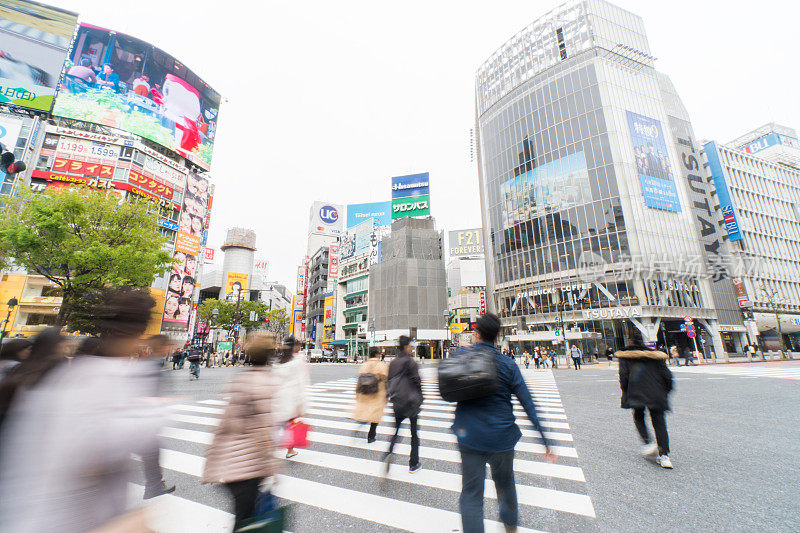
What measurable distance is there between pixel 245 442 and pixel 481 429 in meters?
1.78

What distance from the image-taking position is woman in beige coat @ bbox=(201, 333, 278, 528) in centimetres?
230

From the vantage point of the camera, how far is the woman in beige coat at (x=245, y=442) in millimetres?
2299

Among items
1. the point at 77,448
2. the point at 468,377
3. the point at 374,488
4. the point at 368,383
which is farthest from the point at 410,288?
the point at 77,448

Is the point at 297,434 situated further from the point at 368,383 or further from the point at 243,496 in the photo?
the point at 243,496

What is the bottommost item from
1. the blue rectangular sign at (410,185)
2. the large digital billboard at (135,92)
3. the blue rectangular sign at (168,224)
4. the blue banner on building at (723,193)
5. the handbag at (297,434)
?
the handbag at (297,434)

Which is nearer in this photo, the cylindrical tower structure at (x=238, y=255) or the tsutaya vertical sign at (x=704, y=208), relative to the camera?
the tsutaya vertical sign at (x=704, y=208)

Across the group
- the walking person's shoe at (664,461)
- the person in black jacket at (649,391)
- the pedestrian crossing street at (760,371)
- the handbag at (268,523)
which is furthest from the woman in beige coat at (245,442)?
the pedestrian crossing street at (760,371)

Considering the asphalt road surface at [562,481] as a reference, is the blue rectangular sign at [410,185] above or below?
above

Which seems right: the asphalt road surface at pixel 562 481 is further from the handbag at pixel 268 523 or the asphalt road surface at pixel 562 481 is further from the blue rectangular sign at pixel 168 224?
the blue rectangular sign at pixel 168 224

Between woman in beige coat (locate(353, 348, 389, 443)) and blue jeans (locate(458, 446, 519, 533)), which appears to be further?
woman in beige coat (locate(353, 348, 389, 443))

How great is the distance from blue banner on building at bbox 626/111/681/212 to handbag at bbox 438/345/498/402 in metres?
44.6

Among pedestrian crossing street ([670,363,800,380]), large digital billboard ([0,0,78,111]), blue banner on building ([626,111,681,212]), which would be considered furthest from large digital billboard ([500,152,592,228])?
large digital billboard ([0,0,78,111])

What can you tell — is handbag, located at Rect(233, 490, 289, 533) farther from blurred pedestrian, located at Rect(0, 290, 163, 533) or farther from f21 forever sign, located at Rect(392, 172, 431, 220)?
f21 forever sign, located at Rect(392, 172, 431, 220)

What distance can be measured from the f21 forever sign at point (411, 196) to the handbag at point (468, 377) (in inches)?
1962
